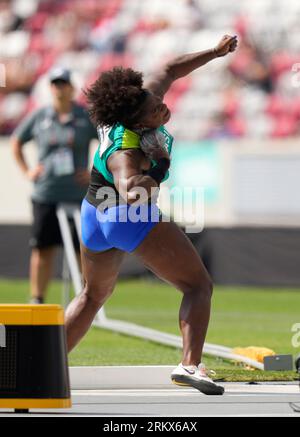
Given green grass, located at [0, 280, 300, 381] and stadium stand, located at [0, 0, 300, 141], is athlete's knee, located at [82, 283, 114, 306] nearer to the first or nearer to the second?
green grass, located at [0, 280, 300, 381]

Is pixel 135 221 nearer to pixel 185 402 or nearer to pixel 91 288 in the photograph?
pixel 91 288

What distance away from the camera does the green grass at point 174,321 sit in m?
8.46

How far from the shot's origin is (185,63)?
25.1ft

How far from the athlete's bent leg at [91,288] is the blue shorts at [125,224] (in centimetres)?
18

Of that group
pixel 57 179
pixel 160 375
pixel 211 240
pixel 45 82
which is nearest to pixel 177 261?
pixel 160 375

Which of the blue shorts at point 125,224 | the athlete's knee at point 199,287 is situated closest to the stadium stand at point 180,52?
the athlete's knee at point 199,287

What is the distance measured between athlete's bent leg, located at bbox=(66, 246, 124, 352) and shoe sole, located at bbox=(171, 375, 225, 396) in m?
0.67

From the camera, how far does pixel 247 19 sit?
2272cm

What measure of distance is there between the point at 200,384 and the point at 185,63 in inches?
88.7

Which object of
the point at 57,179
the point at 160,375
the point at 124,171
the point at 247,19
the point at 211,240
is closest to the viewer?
the point at 124,171
